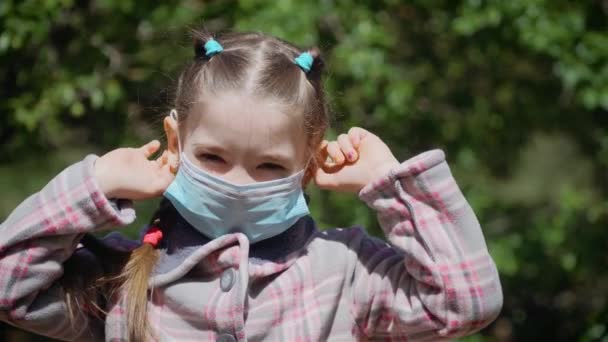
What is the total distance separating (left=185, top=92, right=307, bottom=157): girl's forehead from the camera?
7.43 feet

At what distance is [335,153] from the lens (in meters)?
2.45

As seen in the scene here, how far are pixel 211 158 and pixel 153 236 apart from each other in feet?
0.87

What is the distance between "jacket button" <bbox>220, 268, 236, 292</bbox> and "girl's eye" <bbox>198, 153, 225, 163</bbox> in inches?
10.5

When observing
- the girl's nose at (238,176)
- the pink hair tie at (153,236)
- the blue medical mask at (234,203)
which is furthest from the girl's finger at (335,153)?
the pink hair tie at (153,236)

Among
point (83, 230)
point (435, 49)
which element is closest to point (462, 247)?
point (83, 230)

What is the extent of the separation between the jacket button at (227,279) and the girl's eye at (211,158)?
10.5 inches

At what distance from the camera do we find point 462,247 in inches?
89.7

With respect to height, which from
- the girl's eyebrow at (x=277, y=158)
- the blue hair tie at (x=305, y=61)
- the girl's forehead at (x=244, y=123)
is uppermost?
the blue hair tie at (x=305, y=61)

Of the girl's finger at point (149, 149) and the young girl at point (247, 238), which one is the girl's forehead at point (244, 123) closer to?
the young girl at point (247, 238)

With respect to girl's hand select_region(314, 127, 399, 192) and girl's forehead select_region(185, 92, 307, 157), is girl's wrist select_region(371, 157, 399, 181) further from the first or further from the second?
girl's forehead select_region(185, 92, 307, 157)

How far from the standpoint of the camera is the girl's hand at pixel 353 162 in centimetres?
239

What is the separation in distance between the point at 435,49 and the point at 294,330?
297cm

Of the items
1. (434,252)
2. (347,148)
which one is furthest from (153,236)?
(434,252)

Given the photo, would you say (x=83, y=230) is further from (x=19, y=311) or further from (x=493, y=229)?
(x=493, y=229)
